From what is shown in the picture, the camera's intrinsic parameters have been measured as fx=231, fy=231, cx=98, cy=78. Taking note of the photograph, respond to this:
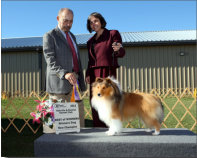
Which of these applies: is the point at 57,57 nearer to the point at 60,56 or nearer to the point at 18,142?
the point at 60,56

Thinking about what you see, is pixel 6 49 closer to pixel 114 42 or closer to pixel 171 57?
pixel 171 57

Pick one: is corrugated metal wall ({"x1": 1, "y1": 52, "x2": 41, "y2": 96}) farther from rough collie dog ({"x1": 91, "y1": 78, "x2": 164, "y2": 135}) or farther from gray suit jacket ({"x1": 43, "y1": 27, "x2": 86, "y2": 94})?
rough collie dog ({"x1": 91, "y1": 78, "x2": 164, "y2": 135})

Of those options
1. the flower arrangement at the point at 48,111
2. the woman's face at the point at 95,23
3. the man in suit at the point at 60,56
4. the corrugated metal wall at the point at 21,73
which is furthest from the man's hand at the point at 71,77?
the corrugated metal wall at the point at 21,73

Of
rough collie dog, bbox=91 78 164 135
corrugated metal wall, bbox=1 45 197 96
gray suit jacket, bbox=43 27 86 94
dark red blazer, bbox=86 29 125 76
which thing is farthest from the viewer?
corrugated metal wall, bbox=1 45 197 96

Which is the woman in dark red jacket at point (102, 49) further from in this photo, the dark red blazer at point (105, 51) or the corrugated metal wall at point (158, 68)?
the corrugated metal wall at point (158, 68)

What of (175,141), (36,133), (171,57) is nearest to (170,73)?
(171,57)

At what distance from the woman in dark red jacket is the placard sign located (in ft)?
2.36

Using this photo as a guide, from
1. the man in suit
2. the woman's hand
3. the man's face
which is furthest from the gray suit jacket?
the woman's hand

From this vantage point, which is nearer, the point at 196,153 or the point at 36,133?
the point at 196,153

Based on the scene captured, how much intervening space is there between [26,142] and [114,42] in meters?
2.82

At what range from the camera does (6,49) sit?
13.9 m

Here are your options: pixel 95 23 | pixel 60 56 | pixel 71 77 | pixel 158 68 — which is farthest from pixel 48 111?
pixel 158 68

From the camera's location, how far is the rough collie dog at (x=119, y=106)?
363 cm

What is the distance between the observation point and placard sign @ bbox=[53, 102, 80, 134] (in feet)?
12.8
